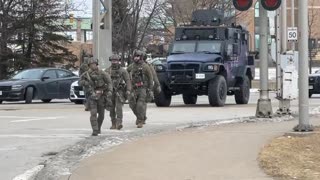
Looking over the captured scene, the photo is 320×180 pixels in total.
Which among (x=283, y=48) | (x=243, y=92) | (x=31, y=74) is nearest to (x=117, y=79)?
(x=283, y=48)

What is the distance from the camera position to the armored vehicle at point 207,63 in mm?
20578

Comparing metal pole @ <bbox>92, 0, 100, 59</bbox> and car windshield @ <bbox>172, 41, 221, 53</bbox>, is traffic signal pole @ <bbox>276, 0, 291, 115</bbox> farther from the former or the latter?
metal pole @ <bbox>92, 0, 100, 59</bbox>

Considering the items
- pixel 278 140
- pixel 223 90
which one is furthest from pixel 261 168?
pixel 223 90

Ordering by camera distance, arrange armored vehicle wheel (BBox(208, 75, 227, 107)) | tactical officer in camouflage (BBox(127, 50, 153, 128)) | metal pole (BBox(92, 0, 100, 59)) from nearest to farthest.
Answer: tactical officer in camouflage (BBox(127, 50, 153, 128)), armored vehicle wheel (BBox(208, 75, 227, 107)), metal pole (BBox(92, 0, 100, 59))

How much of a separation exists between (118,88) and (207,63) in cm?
695

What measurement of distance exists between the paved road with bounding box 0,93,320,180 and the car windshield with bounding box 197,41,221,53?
214cm

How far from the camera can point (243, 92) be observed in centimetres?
2323

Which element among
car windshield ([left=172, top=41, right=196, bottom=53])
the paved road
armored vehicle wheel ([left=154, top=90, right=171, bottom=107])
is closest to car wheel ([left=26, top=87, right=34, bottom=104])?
the paved road

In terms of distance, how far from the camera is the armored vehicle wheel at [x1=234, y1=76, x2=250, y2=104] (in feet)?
76.0

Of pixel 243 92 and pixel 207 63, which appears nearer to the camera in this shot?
pixel 207 63

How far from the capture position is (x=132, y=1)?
3769cm

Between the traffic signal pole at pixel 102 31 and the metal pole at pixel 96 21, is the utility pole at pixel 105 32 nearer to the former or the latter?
the traffic signal pole at pixel 102 31

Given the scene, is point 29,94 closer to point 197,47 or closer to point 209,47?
point 197,47

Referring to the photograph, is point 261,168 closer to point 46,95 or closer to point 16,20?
point 46,95
